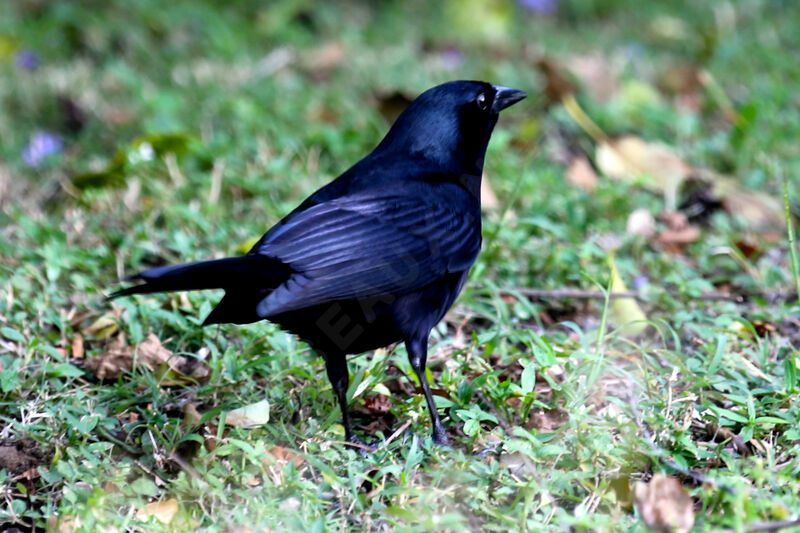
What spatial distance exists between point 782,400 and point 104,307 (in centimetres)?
241

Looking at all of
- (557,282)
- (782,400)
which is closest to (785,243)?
(557,282)

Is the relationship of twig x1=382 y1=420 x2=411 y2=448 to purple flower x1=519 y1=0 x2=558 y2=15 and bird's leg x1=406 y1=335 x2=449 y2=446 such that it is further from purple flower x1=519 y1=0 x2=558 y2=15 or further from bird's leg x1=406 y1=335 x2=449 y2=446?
purple flower x1=519 y1=0 x2=558 y2=15

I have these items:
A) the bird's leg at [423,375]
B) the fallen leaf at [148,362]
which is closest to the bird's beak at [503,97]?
the bird's leg at [423,375]

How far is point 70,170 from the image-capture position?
539 cm

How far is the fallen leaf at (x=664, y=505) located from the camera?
8.08 feet

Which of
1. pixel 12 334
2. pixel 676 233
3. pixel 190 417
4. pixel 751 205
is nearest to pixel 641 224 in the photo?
pixel 676 233

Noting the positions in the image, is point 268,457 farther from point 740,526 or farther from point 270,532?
point 740,526

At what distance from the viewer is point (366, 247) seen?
9.98 feet

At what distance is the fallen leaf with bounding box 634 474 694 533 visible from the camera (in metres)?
2.46

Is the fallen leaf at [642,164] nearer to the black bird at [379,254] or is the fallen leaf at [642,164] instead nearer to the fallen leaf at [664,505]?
the black bird at [379,254]

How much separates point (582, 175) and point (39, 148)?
112 inches

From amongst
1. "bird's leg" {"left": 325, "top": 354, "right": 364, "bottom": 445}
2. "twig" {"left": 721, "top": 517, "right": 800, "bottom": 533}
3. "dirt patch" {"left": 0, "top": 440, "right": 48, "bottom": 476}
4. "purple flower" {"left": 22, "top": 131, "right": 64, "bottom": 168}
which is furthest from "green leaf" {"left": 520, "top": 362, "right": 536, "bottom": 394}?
"purple flower" {"left": 22, "top": 131, "right": 64, "bottom": 168}

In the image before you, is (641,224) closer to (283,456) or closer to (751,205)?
(751,205)

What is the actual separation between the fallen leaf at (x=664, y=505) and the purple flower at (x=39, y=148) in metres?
3.98
